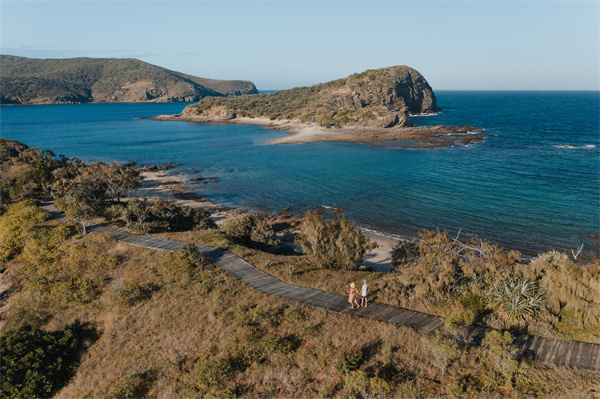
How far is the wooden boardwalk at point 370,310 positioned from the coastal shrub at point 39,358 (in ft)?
22.6

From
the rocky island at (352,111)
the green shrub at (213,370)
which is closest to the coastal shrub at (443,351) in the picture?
the green shrub at (213,370)

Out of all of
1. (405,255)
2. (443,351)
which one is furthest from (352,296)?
(405,255)

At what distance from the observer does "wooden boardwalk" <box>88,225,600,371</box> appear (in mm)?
9844

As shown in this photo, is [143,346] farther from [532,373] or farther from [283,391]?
[532,373]

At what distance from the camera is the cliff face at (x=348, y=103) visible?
92.2 metres

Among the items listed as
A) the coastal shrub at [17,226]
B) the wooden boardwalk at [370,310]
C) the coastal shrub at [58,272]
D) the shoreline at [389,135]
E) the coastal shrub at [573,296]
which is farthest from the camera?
the shoreline at [389,135]

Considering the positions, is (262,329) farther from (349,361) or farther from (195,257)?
(195,257)

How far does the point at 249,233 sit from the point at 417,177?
98.4ft

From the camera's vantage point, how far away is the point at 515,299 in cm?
1171

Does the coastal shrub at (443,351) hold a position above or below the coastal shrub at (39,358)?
above

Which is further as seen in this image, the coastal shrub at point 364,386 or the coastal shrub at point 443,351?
the coastal shrub at point 443,351

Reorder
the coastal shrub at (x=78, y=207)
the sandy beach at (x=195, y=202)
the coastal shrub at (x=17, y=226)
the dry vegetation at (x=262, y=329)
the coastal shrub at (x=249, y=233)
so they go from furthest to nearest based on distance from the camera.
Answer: the coastal shrub at (x=249, y=233)
the sandy beach at (x=195, y=202)
the coastal shrub at (x=78, y=207)
the coastal shrub at (x=17, y=226)
the dry vegetation at (x=262, y=329)

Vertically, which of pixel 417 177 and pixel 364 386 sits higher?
pixel 417 177

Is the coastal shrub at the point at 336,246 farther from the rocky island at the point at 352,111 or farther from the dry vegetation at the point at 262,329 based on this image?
the rocky island at the point at 352,111
